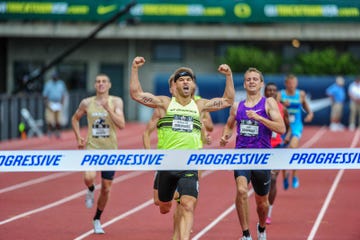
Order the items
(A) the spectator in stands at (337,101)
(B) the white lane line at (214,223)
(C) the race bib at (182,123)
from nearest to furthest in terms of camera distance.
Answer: (C) the race bib at (182,123)
(B) the white lane line at (214,223)
(A) the spectator in stands at (337,101)

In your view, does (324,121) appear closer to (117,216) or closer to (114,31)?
(114,31)

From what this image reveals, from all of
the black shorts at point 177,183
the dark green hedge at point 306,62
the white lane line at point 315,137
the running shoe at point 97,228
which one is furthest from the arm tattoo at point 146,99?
the dark green hedge at point 306,62

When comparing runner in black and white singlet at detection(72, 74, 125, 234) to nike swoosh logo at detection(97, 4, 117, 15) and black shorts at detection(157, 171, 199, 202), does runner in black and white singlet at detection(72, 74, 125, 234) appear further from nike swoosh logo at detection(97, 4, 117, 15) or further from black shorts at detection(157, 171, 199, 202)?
nike swoosh logo at detection(97, 4, 117, 15)

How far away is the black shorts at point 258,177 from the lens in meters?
10.8

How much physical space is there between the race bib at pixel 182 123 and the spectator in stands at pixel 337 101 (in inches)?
996

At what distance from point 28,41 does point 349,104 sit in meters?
14.4

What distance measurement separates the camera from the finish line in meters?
9.94

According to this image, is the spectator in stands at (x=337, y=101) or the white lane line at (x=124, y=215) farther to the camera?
the spectator in stands at (x=337, y=101)

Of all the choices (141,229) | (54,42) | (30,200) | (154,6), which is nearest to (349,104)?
(154,6)

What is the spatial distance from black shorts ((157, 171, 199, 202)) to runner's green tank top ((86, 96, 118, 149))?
234 cm

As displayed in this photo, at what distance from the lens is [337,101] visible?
34.7 m

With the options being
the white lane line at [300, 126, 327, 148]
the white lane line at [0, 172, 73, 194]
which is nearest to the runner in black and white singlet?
the white lane line at [0, 172, 73, 194]

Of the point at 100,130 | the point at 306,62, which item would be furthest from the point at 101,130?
the point at 306,62

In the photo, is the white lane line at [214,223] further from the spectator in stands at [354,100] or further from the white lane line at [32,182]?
the spectator in stands at [354,100]
